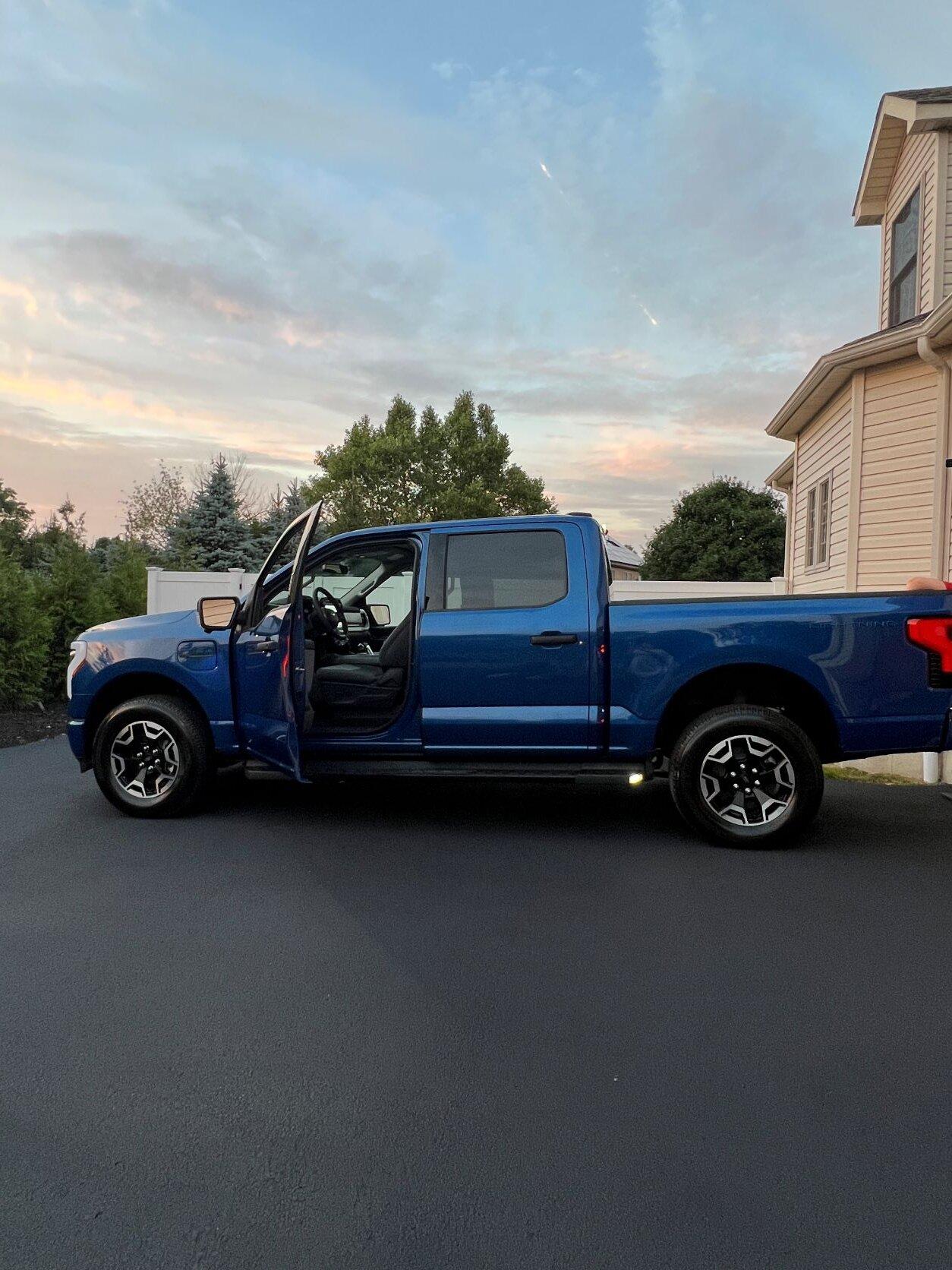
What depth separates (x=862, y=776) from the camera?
8328mm

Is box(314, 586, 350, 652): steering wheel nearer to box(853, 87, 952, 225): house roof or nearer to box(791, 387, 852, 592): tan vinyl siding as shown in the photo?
box(791, 387, 852, 592): tan vinyl siding

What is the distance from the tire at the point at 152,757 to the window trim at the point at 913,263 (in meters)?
9.59

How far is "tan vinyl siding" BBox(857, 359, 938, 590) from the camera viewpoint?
9.63m

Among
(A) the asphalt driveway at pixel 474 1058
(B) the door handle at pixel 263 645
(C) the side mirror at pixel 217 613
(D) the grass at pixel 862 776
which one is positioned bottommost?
(D) the grass at pixel 862 776

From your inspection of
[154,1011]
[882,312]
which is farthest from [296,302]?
[154,1011]

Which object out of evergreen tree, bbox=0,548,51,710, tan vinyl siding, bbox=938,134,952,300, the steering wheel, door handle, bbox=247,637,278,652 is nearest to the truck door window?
door handle, bbox=247,637,278,652

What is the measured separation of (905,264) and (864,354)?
301cm

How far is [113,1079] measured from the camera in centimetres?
248

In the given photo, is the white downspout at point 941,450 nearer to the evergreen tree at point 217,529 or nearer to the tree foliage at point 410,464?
the evergreen tree at point 217,529

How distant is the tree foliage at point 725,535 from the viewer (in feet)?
128

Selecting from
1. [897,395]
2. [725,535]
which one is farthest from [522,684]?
[725,535]

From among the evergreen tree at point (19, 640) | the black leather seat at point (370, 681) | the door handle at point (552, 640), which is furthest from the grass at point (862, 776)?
the evergreen tree at point (19, 640)

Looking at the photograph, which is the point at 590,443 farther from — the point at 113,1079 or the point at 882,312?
the point at 113,1079

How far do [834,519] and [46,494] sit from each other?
3506 cm
